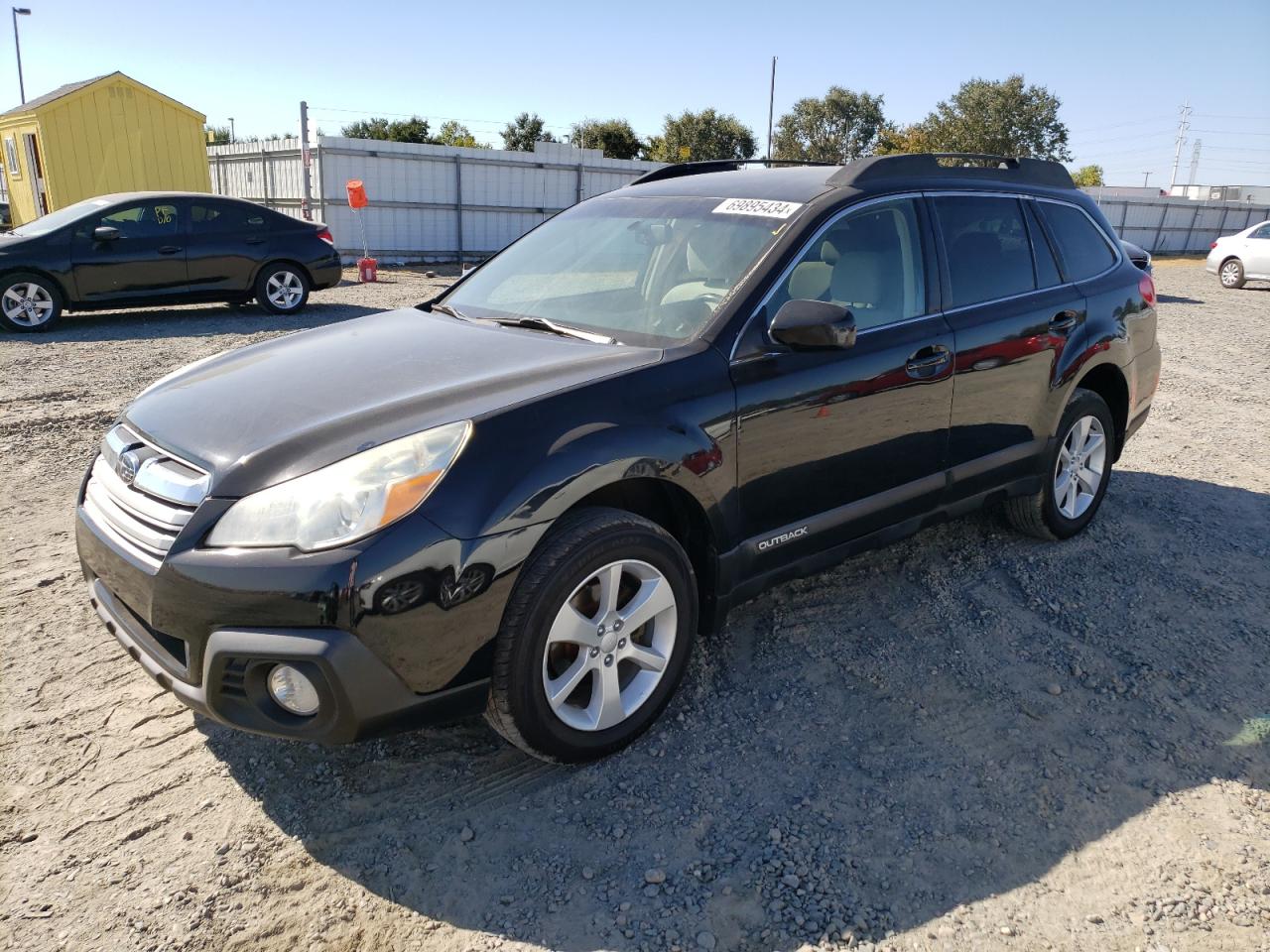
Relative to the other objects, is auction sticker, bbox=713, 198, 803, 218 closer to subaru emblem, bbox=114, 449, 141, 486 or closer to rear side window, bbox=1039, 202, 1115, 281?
rear side window, bbox=1039, 202, 1115, 281

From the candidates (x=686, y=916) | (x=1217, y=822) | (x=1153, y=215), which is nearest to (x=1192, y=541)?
(x=1217, y=822)

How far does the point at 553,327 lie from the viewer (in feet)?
11.3

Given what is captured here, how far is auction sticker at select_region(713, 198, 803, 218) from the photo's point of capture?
3.50m

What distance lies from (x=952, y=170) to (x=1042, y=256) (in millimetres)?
695

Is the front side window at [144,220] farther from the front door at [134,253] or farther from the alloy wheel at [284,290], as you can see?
the alloy wheel at [284,290]

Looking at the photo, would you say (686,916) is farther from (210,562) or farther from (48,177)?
(48,177)

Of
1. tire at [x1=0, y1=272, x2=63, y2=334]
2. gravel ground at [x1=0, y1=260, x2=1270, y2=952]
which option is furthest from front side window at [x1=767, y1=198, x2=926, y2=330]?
tire at [x1=0, y1=272, x2=63, y2=334]

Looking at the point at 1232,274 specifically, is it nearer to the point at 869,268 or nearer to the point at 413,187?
the point at 413,187

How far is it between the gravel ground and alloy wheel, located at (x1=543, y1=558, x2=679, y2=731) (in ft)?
0.70

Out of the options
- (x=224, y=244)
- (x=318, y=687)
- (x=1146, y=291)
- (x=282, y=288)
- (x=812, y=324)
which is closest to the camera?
(x=318, y=687)

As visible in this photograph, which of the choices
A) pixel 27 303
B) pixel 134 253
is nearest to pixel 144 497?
pixel 27 303

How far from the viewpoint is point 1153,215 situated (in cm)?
3425

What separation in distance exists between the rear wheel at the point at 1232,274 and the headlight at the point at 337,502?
23127mm

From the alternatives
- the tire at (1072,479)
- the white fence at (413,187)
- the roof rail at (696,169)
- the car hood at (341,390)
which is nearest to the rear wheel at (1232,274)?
the white fence at (413,187)
